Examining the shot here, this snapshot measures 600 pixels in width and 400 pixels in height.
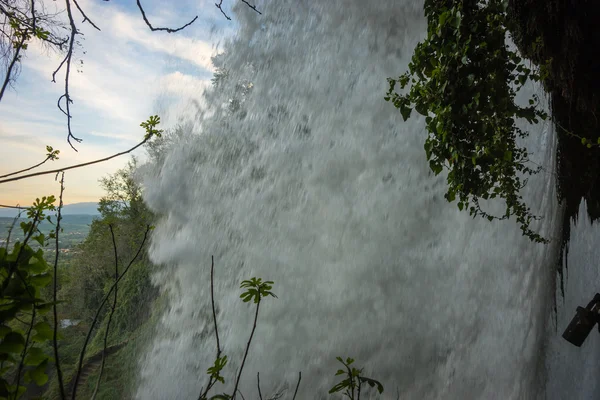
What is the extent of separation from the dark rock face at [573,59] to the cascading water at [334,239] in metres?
0.56

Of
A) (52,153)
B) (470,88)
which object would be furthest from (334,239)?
(52,153)

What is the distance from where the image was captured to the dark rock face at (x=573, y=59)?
175 cm

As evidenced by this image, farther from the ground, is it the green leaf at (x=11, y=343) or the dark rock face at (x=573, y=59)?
the dark rock face at (x=573, y=59)

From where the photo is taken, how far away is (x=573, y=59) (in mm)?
1829

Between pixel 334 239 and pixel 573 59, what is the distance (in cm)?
269

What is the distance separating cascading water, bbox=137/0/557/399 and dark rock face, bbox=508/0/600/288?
0.56m

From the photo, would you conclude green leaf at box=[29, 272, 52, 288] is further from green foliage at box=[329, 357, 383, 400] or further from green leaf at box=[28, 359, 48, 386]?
green foliage at box=[329, 357, 383, 400]

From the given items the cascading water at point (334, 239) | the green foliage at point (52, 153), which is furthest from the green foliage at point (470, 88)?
the green foliage at point (52, 153)

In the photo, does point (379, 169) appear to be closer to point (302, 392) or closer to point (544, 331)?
point (544, 331)

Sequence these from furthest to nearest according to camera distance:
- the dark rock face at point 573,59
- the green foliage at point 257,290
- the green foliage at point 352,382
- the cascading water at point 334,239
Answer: the cascading water at point 334,239 < the dark rock face at point 573,59 < the green foliage at point 257,290 < the green foliage at point 352,382

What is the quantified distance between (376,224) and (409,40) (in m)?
2.24

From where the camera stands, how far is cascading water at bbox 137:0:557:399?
296 cm

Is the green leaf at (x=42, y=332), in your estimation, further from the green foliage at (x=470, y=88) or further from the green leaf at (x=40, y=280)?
the green foliage at (x=470, y=88)

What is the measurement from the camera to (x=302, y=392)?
3.46m
